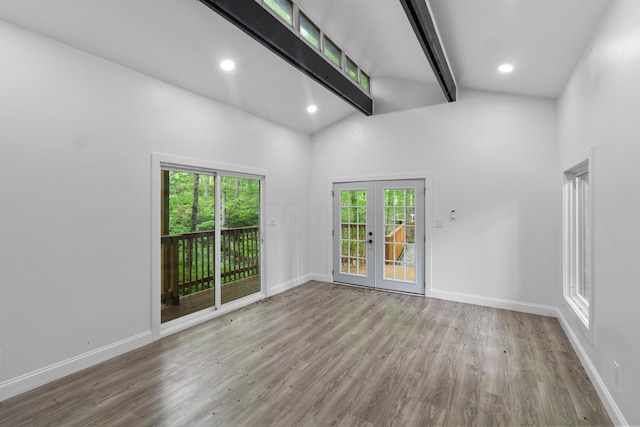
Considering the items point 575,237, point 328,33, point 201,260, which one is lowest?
point 201,260

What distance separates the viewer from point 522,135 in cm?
428

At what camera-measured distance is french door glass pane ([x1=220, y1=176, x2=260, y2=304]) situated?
441cm

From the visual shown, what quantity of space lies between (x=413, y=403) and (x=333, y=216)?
386 cm

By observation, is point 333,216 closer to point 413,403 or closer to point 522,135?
point 522,135

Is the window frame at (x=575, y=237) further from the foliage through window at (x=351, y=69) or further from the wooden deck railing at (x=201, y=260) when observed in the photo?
the wooden deck railing at (x=201, y=260)

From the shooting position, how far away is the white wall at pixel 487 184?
13.7 feet

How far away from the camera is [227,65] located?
11.5ft

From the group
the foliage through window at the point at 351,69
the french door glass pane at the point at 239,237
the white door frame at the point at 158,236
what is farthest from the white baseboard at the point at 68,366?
the foliage through window at the point at 351,69

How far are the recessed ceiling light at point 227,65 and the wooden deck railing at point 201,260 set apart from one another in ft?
6.77

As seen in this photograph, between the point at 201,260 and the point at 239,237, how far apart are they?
0.76 m

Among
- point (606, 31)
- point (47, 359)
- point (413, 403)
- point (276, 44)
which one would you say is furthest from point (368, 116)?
point (47, 359)

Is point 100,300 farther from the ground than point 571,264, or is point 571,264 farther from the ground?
point 571,264

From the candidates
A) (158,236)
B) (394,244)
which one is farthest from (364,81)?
(158,236)

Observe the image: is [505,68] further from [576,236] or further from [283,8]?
[283,8]
